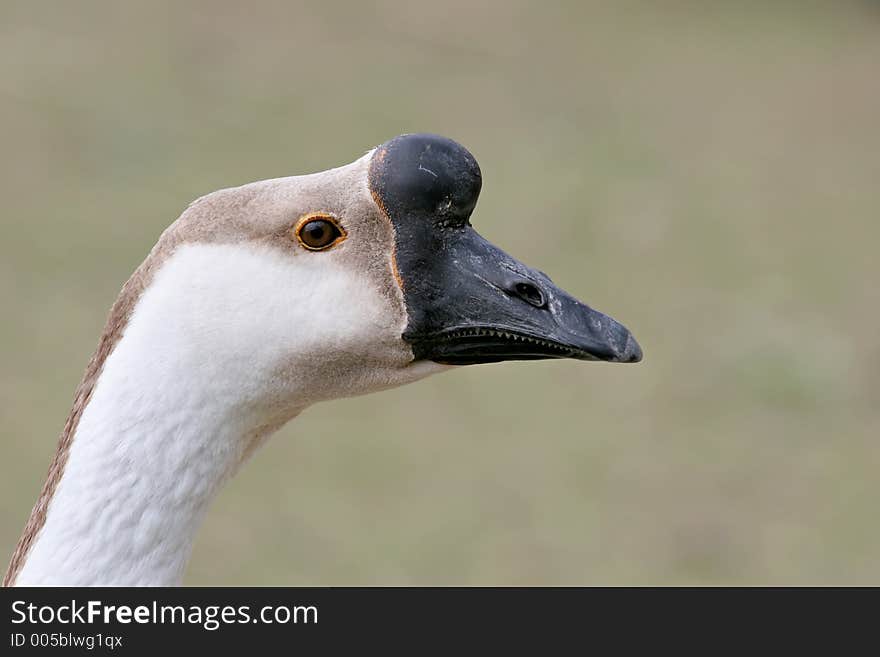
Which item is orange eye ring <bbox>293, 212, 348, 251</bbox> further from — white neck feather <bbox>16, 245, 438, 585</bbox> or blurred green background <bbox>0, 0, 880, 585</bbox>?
blurred green background <bbox>0, 0, 880, 585</bbox>

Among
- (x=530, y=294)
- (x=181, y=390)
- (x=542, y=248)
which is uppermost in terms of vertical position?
(x=542, y=248)

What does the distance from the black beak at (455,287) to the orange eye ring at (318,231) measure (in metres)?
0.10

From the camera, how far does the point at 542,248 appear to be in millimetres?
9281

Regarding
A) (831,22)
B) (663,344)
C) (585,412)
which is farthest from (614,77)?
(585,412)

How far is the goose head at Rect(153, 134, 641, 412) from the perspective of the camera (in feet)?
8.34

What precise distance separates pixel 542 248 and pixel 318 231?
6781 mm

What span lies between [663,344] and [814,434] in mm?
1164

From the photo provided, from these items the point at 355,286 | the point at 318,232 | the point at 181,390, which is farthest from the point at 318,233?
the point at 181,390

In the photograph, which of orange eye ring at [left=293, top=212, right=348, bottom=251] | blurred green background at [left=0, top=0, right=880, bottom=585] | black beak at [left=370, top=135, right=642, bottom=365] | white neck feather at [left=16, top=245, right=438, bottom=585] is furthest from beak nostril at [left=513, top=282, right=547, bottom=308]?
blurred green background at [left=0, top=0, right=880, bottom=585]

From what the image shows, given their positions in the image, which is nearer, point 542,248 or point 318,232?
point 318,232

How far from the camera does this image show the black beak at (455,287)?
2604 millimetres

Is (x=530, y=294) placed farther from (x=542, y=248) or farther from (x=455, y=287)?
(x=542, y=248)

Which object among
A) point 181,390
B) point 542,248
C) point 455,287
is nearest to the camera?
point 181,390
